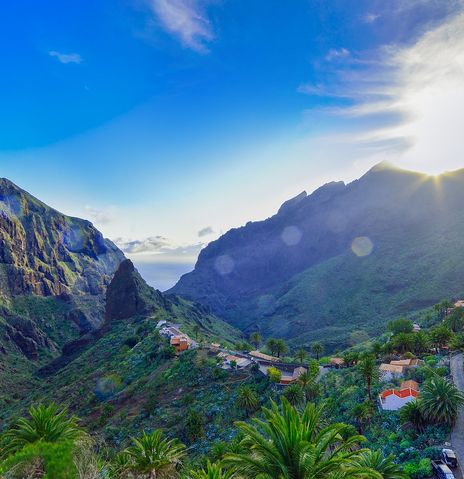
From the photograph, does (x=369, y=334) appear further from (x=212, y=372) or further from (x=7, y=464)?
(x=7, y=464)

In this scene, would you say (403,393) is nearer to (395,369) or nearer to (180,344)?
(395,369)

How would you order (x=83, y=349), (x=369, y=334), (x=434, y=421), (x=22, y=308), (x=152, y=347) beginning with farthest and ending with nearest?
(x=22, y=308), (x=83, y=349), (x=369, y=334), (x=152, y=347), (x=434, y=421)

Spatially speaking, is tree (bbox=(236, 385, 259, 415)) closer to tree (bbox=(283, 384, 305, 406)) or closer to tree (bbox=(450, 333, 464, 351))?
tree (bbox=(283, 384, 305, 406))

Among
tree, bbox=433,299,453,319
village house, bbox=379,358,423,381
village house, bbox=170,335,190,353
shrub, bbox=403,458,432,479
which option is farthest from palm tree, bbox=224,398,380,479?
tree, bbox=433,299,453,319

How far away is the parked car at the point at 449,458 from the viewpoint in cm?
2627

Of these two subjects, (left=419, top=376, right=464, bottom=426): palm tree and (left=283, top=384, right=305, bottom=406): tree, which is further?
(left=283, top=384, right=305, bottom=406): tree

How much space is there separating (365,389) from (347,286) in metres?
141

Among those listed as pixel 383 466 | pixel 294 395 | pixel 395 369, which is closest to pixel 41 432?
pixel 383 466

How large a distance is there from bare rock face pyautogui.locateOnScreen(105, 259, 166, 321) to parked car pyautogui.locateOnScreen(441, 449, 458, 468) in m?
122

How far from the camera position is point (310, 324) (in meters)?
172

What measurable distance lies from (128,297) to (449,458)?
441 ft

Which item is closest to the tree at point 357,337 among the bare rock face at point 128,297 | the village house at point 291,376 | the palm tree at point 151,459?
the village house at point 291,376

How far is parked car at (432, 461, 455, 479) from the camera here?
24656mm

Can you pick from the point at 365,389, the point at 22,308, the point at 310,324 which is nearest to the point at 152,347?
the point at 365,389
